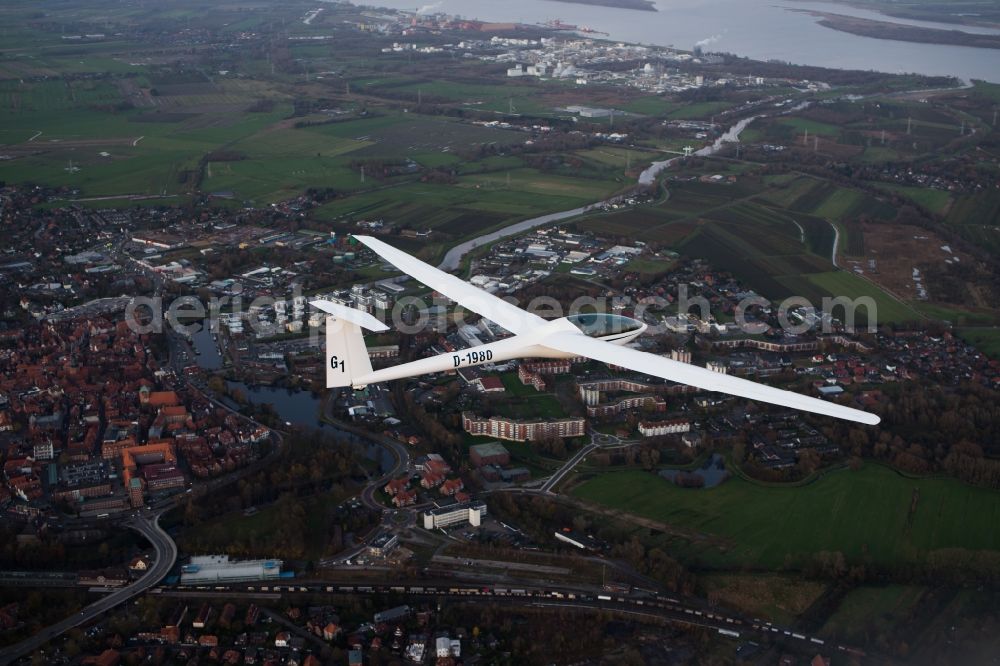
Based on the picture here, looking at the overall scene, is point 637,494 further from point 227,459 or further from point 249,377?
point 249,377

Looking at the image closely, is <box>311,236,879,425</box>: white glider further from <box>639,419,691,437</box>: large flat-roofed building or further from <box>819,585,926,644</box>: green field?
<box>639,419,691,437</box>: large flat-roofed building

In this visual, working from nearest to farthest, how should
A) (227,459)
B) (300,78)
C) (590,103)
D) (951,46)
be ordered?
(227,459), (590,103), (300,78), (951,46)

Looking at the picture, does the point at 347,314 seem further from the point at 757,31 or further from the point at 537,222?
the point at 757,31

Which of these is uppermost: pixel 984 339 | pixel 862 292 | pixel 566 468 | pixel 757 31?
pixel 757 31

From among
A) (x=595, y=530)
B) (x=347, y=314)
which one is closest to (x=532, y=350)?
(x=595, y=530)

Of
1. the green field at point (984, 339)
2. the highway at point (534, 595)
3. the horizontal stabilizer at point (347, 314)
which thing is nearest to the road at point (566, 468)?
the highway at point (534, 595)

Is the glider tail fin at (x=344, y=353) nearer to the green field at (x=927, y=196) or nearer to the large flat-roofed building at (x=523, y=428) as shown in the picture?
the large flat-roofed building at (x=523, y=428)

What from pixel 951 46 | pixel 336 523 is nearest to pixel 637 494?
pixel 336 523
